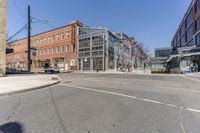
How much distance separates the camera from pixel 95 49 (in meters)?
43.7

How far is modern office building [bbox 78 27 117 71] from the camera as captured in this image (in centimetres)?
4216

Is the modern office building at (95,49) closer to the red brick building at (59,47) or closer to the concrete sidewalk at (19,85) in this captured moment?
the red brick building at (59,47)

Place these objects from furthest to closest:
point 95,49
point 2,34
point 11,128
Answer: point 95,49 < point 2,34 < point 11,128

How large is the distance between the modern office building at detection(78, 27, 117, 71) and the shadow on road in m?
37.9

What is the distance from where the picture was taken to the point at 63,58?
1954 inches

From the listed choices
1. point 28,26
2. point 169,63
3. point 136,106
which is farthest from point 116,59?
point 136,106

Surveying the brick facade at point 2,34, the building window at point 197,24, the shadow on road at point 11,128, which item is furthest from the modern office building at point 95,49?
the shadow on road at point 11,128

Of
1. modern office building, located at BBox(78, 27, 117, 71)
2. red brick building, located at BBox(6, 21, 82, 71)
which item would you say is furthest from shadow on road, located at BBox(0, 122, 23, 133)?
red brick building, located at BBox(6, 21, 82, 71)

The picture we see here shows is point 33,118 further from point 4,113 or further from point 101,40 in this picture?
point 101,40

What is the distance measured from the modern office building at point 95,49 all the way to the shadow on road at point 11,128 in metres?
37.9

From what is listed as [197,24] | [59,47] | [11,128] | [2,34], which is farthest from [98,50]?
[11,128]

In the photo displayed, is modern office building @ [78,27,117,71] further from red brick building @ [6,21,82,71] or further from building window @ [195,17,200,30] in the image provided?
building window @ [195,17,200,30]

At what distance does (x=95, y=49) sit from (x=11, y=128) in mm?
40760

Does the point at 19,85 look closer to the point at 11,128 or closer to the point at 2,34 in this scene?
the point at 11,128
